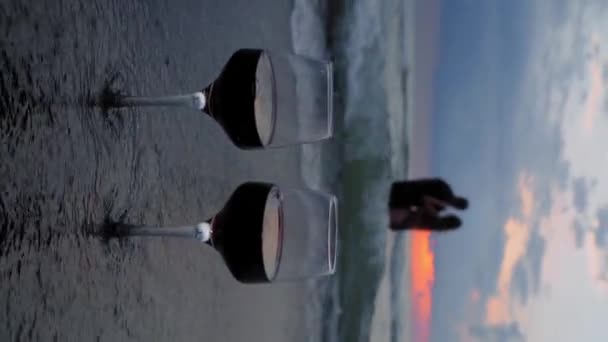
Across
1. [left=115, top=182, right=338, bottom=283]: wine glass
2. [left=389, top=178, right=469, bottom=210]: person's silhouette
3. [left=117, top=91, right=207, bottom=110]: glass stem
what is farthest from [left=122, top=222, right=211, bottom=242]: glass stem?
[left=389, top=178, right=469, bottom=210]: person's silhouette

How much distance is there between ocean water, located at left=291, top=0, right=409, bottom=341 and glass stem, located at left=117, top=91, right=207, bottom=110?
1.42 m

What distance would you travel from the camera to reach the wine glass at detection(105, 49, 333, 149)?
58 cm

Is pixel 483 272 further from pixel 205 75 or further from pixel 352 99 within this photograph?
pixel 205 75

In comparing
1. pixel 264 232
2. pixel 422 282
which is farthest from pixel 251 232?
pixel 422 282

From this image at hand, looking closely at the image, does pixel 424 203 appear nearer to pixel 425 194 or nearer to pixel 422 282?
pixel 425 194

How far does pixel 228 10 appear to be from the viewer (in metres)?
1.35

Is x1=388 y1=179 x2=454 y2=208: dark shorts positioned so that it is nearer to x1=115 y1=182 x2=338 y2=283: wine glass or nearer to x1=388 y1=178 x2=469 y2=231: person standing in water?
x1=388 y1=178 x2=469 y2=231: person standing in water

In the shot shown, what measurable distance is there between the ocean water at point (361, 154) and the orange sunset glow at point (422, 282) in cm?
5

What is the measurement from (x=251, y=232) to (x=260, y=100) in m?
0.11

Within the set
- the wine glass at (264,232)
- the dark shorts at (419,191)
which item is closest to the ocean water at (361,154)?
the dark shorts at (419,191)

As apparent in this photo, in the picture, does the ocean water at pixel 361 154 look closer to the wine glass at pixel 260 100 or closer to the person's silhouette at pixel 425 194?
the person's silhouette at pixel 425 194

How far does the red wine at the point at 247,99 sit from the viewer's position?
58cm

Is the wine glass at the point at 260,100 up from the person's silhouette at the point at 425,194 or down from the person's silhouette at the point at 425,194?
up

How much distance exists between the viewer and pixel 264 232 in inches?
23.4
